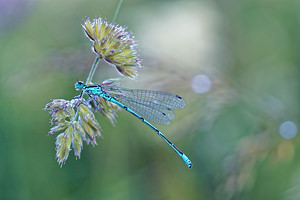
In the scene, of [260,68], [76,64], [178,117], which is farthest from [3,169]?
[260,68]

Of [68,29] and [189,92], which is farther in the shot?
[68,29]

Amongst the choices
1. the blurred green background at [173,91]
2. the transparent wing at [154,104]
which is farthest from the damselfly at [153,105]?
the blurred green background at [173,91]

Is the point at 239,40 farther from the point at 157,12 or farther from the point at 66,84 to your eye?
the point at 66,84

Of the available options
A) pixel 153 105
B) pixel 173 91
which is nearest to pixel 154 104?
pixel 153 105

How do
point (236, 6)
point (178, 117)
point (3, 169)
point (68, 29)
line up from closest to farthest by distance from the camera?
point (3, 169) → point (178, 117) → point (68, 29) → point (236, 6)

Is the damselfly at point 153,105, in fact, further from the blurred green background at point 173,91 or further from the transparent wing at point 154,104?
the blurred green background at point 173,91

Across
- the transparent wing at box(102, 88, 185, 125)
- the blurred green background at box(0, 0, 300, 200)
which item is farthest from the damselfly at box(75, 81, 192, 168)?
the blurred green background at box(0, 0, 300, 200)
